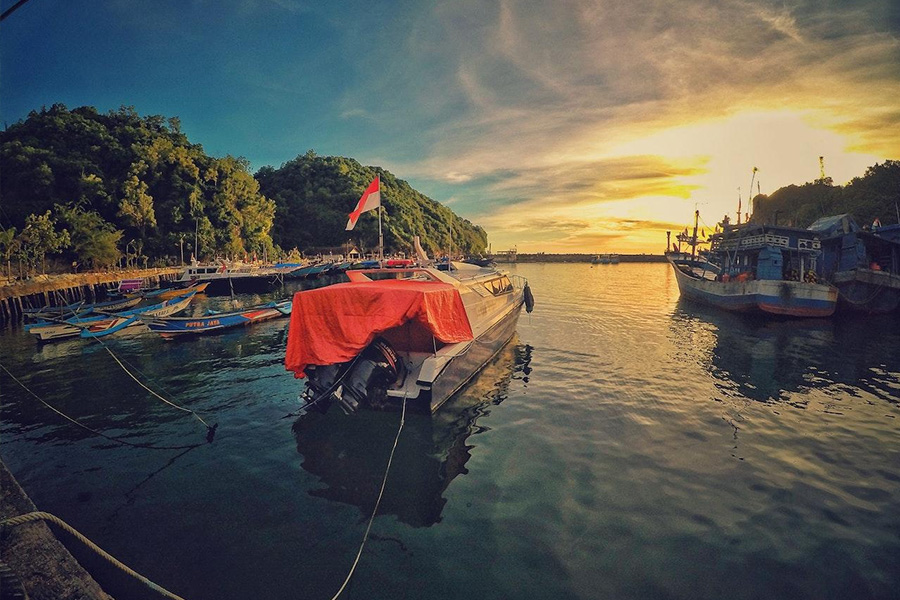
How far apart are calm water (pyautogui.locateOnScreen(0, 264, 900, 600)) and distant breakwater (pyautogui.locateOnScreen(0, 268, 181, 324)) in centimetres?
2279

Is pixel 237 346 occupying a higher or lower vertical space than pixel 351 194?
lower

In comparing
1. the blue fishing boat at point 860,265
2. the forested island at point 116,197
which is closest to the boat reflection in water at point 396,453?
the blue fishing boat at point 860,265

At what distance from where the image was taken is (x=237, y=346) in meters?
18.6

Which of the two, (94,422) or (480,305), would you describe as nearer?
(94,422)

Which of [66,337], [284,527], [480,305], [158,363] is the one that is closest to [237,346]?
[158,363]

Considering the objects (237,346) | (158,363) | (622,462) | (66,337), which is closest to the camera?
(622,462)

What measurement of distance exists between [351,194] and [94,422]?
345 feet

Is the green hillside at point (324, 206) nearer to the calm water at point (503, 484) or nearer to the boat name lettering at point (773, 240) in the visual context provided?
the boat name lettering at point (773, 240)

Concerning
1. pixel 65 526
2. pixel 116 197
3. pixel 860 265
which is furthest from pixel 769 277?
pixel 116 197

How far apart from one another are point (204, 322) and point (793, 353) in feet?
99.7

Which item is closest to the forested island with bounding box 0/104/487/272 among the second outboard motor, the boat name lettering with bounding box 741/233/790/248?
the boat name lettering with bounding box 741/233/790/248

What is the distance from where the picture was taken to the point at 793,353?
56.2ft

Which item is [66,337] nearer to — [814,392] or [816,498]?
[816,498]

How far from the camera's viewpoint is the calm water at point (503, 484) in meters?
5.08
